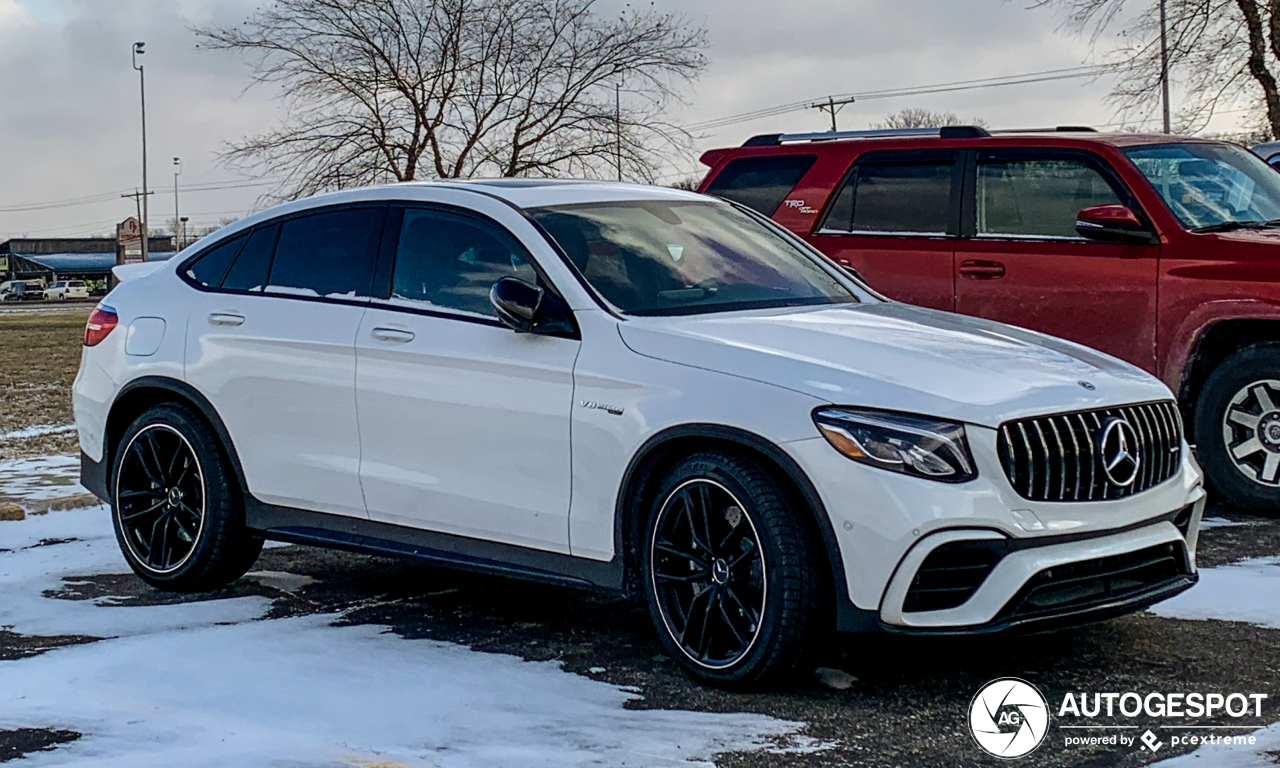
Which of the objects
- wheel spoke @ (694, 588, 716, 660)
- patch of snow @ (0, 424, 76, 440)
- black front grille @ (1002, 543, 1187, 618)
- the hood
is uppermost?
the hood

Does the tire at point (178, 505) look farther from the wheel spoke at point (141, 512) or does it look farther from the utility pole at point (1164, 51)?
the utility pole at point (1164, 51)

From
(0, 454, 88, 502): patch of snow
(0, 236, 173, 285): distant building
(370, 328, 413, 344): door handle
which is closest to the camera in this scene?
(370, 328, 413, 344): door handle

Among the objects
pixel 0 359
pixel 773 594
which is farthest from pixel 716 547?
pixel 0 359

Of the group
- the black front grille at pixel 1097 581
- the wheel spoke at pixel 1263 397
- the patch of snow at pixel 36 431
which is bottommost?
the patch of snow at pixel 36 431

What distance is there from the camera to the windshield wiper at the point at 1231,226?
798 cm

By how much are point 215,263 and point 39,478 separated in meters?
3.40

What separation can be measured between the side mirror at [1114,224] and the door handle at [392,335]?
3.81 m

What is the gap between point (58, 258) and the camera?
134 meters

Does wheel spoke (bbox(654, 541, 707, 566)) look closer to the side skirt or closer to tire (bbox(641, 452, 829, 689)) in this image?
tire (bbox(641, 452, 829, 689))

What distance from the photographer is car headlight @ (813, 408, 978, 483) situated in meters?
4.50

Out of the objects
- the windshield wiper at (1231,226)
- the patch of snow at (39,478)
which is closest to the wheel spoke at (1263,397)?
the windshield wiper at (1231,226)

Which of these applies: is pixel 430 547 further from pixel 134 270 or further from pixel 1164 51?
pixel 1164 51

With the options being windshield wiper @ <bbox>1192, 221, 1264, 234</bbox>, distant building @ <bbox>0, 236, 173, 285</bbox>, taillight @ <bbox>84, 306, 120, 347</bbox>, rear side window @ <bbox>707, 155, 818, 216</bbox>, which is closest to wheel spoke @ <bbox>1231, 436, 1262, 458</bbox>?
windshield wiper @ <bbox>1192, 221, 1264, 234</bbox>

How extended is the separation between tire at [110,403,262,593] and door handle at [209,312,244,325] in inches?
15.2
